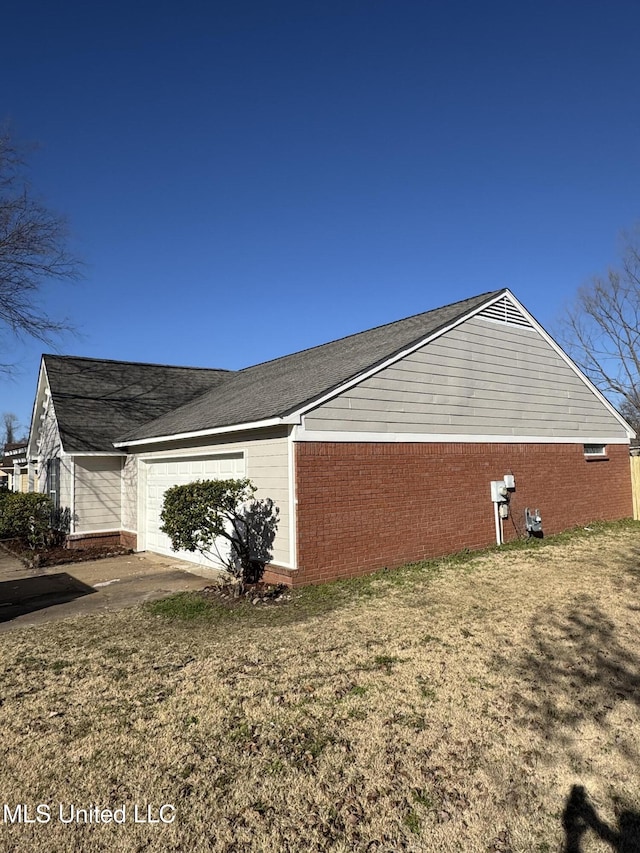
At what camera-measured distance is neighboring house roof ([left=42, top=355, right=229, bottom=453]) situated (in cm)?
1391

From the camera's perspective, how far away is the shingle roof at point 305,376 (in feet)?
29.9

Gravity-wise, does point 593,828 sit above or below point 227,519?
below

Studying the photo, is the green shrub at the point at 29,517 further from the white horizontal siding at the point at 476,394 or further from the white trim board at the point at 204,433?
the white horizontal siding at the point at 476,394

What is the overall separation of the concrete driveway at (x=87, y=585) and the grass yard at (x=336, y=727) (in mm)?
997

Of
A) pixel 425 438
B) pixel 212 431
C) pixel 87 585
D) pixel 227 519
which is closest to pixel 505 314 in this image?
pixel 425 438

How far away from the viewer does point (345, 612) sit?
6.86 meters

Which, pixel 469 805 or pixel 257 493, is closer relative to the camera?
pixel 469 805

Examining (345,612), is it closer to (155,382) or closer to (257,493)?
(257,493)

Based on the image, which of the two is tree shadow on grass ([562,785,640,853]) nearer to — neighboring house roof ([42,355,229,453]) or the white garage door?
the white garage door

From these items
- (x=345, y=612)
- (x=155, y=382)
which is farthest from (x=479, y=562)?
(x=155, y=382)

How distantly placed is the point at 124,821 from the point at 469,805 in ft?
6.47

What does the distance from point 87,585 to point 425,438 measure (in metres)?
6.72

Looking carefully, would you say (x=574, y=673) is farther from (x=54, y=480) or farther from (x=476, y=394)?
(x=54, y=480)

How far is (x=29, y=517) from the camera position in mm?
13430
